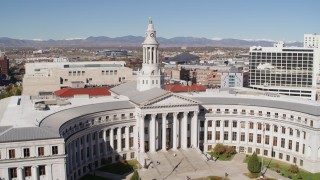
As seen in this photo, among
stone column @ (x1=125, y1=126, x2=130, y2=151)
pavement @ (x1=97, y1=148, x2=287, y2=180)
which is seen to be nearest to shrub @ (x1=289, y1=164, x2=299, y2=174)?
pavement @ (x1=97, y1=148, x2=287, y2=180)

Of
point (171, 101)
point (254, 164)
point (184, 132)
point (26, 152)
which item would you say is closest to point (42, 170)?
point (26, 152)

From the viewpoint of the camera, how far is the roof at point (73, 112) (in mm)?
89213

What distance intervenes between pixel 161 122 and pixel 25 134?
46.5 m

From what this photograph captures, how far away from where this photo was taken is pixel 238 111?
413ft

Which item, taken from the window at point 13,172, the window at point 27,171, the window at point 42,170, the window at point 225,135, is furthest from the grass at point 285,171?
the window at point 13,172

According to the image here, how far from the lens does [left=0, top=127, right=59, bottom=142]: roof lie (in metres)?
80.5

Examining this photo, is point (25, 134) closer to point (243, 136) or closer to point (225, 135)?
point (225, 135)

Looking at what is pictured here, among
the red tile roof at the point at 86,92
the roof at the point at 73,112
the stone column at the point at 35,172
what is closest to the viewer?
the stone column at the point at 35,172

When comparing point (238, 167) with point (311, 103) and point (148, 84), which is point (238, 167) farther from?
point (148, 84)

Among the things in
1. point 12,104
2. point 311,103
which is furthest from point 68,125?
point 311,103

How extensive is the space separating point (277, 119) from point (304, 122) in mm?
9148

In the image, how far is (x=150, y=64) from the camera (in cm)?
13200

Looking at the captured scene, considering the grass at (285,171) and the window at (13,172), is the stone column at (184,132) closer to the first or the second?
the grass at (285,171)

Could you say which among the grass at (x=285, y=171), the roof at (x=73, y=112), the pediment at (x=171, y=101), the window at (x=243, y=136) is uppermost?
the pediment at (x=171, y=101)
